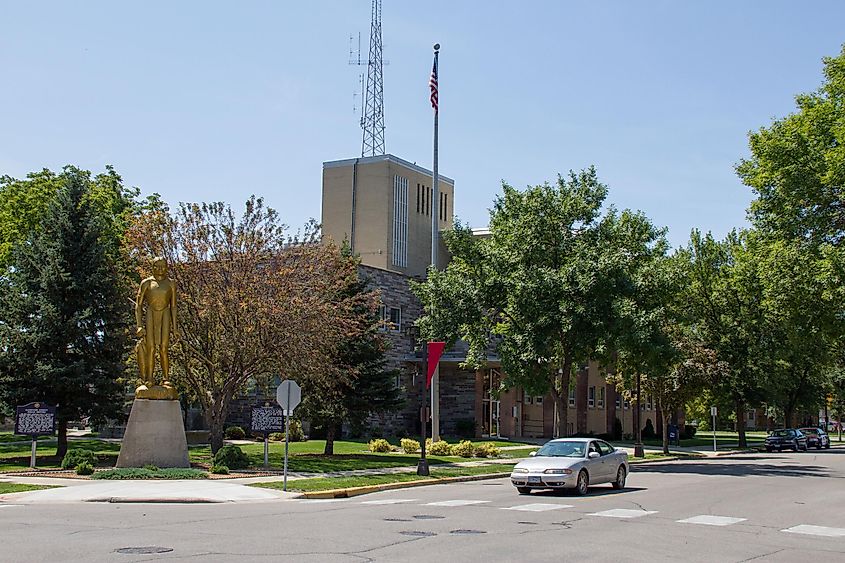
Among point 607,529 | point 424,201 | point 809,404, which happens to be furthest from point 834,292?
point 809,404

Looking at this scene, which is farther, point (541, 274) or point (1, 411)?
point (541, 274)

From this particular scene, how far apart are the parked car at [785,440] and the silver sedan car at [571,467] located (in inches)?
1389

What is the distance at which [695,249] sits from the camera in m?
59.1

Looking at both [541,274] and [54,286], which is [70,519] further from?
[541,274]

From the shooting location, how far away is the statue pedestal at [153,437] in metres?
25.3

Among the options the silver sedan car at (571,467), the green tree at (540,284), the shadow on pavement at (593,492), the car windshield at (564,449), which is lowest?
the shadow on pavement at (593,492)

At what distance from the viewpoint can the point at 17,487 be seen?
21.5 m

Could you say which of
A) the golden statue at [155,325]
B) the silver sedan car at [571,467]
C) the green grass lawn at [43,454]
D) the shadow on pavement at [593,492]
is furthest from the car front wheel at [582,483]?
the green grass lawn at [43,454]

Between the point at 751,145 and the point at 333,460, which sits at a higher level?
the point at 751,145

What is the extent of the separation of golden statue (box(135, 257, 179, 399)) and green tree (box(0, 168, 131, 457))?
5.15 meters

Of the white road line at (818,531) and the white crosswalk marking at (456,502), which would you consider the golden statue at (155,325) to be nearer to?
the white crosswalk marking at (456,502)

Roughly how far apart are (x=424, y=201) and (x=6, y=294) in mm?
34632

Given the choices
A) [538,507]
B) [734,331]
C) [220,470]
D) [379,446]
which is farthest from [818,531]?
[734,331]

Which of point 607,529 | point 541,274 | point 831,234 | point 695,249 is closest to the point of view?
point 607,529
